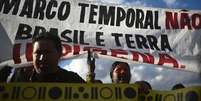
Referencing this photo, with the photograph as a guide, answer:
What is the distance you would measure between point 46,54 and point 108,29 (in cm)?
199

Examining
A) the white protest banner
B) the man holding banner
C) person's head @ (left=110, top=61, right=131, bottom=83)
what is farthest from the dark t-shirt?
the white protest banner

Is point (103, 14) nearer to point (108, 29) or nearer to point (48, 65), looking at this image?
point (108, 29)

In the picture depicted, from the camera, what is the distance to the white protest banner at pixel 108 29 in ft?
20.2

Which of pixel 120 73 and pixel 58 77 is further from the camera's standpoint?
pixel 120 73

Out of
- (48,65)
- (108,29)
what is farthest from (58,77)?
(108,29)

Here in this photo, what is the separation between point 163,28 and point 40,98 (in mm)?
2658

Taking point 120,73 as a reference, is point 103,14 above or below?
above

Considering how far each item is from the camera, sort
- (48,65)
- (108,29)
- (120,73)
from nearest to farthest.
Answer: (48,65), (120,73), (108,29)

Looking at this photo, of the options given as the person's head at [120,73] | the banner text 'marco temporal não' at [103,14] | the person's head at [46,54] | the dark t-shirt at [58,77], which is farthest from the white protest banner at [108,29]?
the dark t-shirt at [58,77]

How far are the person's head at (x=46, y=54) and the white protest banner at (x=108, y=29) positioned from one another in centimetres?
132

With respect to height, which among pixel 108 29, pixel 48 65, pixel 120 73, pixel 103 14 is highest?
pixel 103 14

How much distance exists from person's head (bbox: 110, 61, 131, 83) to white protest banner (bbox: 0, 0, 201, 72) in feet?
1.34

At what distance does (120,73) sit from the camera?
573 cm

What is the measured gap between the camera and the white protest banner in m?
6.16
